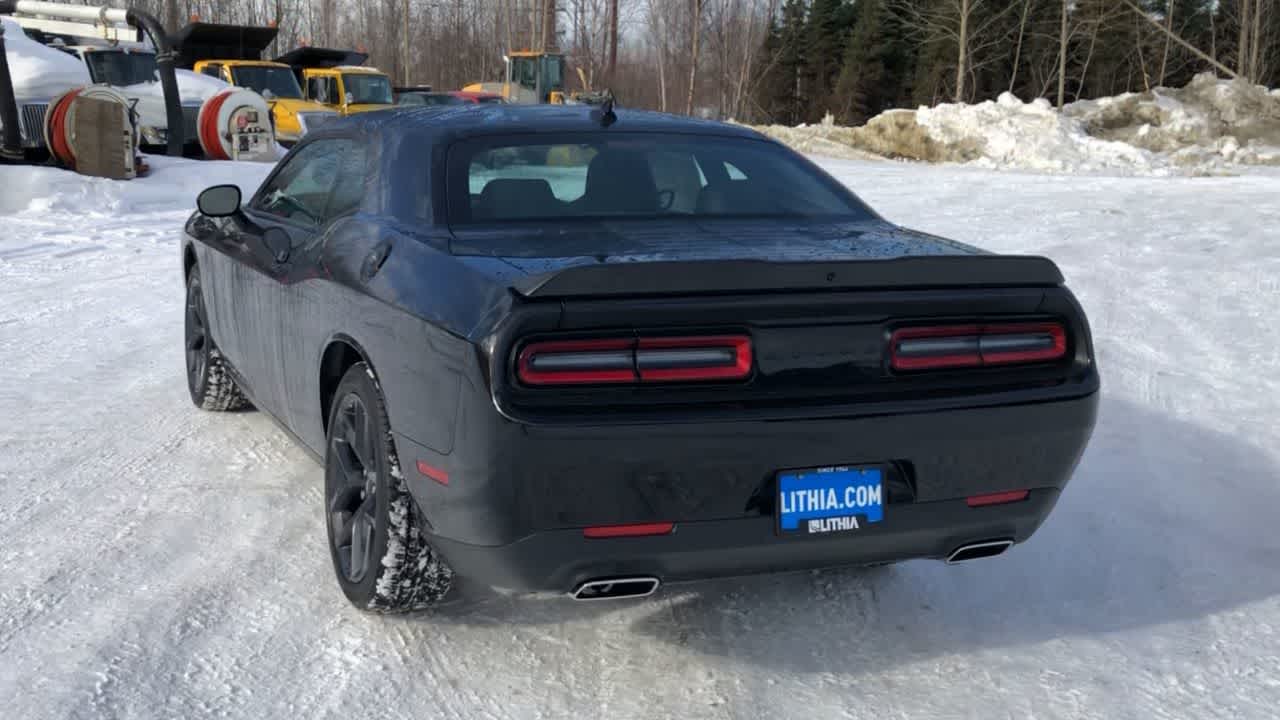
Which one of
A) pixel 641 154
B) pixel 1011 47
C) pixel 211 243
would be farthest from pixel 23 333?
pixel 1011 47

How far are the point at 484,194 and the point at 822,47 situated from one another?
55.7m

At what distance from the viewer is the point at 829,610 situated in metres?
→ 3.45

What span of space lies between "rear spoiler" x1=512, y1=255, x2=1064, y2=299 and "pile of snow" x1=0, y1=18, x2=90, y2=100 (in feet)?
53.2

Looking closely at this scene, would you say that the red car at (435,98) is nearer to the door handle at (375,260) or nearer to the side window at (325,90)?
the side window at (325,90)

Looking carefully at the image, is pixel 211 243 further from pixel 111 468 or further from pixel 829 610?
pixel 829 610

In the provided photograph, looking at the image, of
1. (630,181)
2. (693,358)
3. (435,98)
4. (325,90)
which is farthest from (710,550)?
(435,98)

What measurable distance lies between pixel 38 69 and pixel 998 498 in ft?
55.3

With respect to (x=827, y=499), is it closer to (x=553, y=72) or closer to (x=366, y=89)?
(x=366, y=89)

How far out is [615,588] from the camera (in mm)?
2740

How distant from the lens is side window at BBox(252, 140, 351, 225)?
4.14m

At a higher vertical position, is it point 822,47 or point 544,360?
point 822,47

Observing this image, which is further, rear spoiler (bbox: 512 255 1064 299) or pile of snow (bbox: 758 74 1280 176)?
pile of snow (bbox: 758 74 1280 176)

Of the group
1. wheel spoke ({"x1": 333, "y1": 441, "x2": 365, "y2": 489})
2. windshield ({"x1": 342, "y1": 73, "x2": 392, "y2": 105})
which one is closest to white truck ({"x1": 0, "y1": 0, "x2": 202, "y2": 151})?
windshield ({"x1": 342, "y1": 73, "x2": 392, "y2": 105})

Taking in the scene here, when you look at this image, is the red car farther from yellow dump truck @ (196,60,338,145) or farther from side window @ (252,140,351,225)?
side window @ (252,140,351,225)
